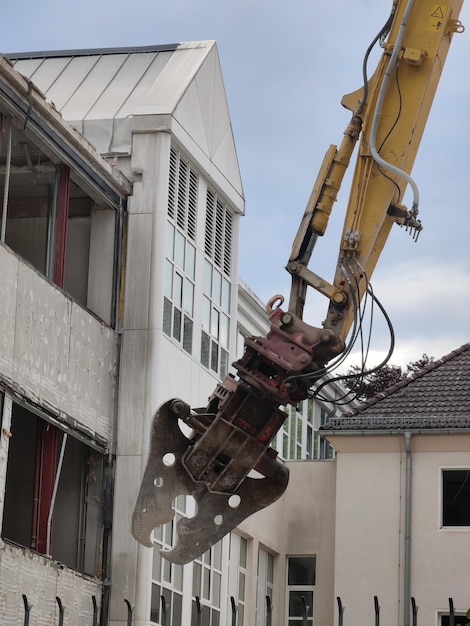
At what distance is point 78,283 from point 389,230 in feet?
32.7

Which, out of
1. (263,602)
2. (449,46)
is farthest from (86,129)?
(263,602)

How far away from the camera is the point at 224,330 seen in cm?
2764

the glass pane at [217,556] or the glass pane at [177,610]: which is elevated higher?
the glass pane at [217,556]

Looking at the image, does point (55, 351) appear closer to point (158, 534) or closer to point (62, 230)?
point (62, 230)

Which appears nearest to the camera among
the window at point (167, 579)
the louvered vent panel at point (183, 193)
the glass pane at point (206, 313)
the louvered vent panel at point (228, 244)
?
the window at point (167, 579)

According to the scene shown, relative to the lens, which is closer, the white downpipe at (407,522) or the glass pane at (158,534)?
the glass pane at (158,534)

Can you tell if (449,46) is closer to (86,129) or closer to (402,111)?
(402,111)

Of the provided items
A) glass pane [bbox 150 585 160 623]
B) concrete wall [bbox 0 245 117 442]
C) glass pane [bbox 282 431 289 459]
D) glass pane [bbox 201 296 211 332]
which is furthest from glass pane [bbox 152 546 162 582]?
glass pane [bbox 282 431 289 459]

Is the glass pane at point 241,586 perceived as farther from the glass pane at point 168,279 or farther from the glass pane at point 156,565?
the glass pane at point 168,279

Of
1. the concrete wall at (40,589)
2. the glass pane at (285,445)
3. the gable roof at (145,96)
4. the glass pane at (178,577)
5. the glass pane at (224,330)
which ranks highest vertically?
the gable roof at (145,96)

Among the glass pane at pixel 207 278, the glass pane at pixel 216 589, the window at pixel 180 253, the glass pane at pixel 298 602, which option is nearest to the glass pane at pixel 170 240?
the window at pixel 180 253

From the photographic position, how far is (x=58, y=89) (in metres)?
26.3

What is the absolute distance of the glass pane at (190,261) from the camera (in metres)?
25.3

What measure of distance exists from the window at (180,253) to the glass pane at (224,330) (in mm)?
1857
